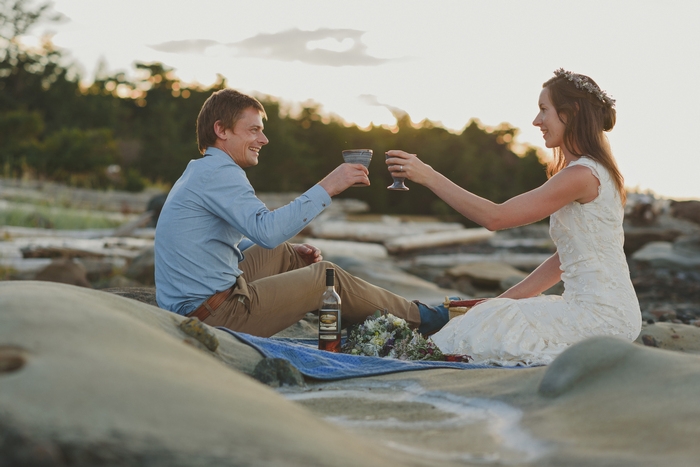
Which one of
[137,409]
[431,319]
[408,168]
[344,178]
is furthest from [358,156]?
[137,409]

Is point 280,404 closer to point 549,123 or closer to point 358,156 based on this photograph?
point 358,156

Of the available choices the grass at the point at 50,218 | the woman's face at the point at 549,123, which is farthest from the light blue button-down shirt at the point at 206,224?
the grass at the point at 50,218

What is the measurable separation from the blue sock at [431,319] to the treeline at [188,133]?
1063 inches

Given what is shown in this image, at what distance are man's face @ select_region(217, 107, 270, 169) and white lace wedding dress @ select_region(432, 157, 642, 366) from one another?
1.82 metres

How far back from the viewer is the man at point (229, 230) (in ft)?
15.4

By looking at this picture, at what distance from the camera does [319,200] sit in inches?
187

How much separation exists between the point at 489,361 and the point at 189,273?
6.56 feet

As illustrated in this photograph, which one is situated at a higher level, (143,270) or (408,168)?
(408,168)

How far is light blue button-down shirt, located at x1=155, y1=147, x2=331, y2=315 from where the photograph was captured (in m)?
4.69

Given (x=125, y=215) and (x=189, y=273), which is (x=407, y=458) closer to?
(x=189, y=273)

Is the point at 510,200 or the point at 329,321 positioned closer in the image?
the point at 510,200

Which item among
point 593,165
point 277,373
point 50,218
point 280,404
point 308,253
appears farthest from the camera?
point 50,218

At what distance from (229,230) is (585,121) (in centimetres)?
249

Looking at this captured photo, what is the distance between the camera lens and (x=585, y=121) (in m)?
4.93
